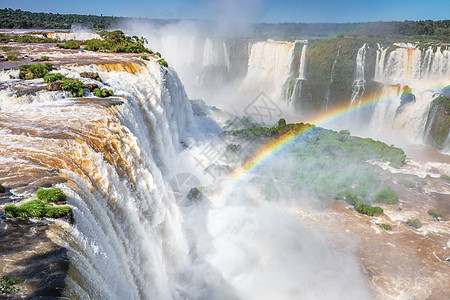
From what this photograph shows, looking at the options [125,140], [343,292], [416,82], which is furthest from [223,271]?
[416,82]

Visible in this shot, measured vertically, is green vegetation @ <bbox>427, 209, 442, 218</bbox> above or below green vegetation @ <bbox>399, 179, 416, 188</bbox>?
below

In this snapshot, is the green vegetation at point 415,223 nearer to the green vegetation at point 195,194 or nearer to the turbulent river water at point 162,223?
the turbulent river water at point 162,223

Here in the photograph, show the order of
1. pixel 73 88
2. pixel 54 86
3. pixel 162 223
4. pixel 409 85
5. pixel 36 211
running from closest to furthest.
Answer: pixel 36 211
pixel 162 223
pixel 54 86
pixel 73 88
pixel 409 85

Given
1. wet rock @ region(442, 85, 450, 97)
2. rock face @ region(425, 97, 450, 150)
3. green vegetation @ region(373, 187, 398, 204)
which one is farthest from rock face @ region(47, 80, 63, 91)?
wet rock @ region(442, 85, 450, 97)

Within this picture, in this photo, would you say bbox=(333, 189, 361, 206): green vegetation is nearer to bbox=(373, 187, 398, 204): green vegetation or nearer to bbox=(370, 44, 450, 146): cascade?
bbox=(373, 187, 398, 204): green vegetation

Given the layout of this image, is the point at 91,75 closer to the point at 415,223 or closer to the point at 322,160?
the point at 322,160

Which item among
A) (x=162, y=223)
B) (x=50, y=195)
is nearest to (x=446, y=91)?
(x=162, y=223)
